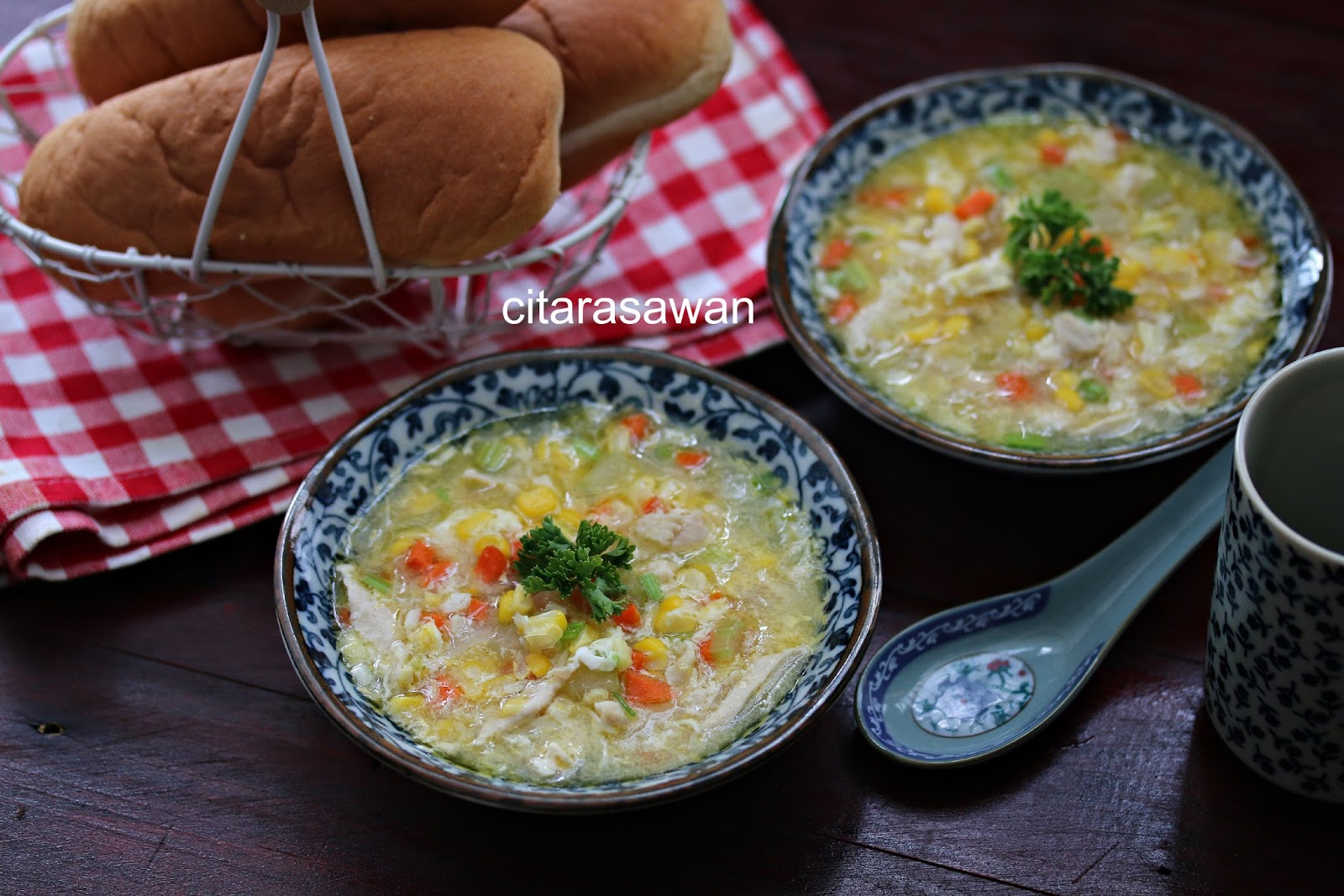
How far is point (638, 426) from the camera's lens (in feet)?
7.32

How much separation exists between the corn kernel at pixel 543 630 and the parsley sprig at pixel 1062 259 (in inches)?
45.3

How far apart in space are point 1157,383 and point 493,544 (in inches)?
47.4

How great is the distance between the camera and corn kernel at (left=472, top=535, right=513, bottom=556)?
204 centimetres

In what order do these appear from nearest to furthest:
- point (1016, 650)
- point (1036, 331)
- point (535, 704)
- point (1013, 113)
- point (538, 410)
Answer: point (535, 704) → point (1016, 650) → point (538, 410) → point (1036, 331) → point (1013, 113)

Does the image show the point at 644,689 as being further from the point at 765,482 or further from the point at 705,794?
the point at 765,482

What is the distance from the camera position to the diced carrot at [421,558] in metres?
2.04

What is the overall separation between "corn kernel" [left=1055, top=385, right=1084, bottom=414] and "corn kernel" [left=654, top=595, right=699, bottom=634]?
0.81 metres

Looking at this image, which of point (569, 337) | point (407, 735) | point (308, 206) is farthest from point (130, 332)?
point (407, 735)

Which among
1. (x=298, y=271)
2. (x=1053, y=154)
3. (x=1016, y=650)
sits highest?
(x=298, y=271)

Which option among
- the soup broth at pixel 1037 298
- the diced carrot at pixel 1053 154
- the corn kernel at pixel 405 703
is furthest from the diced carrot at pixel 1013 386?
the corn kernel at pixel 405 703

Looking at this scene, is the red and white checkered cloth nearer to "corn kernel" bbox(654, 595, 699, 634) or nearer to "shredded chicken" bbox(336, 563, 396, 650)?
"shredded chicken" bbox(336, 563, 396, 650)

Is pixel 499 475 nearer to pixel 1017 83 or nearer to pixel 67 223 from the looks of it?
pixel 67 223

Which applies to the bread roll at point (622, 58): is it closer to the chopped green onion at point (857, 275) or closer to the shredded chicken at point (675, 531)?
the chopped green onion at point (857, 275)

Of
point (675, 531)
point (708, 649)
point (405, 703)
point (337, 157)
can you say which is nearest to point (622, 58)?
point (337, 157)
